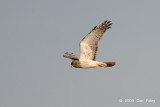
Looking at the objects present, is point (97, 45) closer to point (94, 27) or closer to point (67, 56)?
point (94, 27)

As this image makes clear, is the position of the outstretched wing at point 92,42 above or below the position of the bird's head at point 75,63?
above

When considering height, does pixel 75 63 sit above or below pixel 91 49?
below

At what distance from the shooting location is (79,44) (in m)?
17.6

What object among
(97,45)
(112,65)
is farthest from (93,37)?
(112,65)

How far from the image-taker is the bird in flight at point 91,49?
17.4m

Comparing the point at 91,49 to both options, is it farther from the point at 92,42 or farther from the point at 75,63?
the point at 75,63

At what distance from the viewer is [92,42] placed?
1758cm

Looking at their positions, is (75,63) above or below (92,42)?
below

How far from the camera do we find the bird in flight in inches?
684

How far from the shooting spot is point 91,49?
1775 cm

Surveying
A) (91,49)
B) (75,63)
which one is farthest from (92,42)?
(75,63)

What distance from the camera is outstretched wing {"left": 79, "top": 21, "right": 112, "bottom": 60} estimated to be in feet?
57.2

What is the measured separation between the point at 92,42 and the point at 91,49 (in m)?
0.39

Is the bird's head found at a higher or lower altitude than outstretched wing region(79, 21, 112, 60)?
lower
